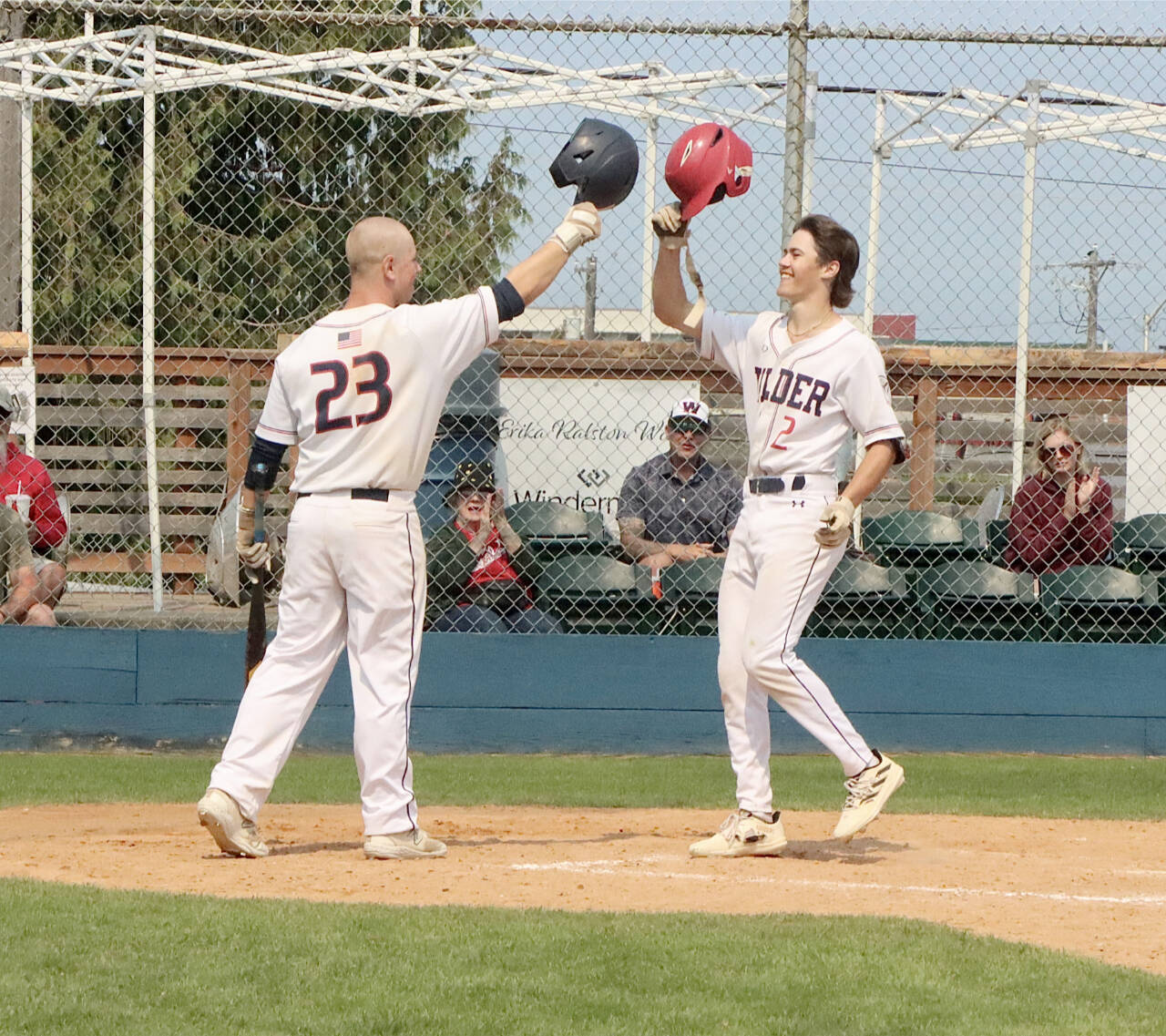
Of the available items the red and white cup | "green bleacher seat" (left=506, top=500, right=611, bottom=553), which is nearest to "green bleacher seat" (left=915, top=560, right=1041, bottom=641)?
"green bleacher seat" (left=506, top=500, right=611, bottom=553)

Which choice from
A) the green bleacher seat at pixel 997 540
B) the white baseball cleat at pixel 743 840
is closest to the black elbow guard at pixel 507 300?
the white baseball cleat at pixel 743 840

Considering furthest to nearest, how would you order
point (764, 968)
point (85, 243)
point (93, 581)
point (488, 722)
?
point (85, 243)
point (93, 581)
point (488, 722)
point (764, 968)

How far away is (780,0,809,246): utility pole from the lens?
24.7ft

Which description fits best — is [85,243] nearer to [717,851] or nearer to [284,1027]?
[717,851]

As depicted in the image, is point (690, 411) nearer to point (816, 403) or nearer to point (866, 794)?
point (816, 403)

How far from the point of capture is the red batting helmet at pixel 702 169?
5.81 metres

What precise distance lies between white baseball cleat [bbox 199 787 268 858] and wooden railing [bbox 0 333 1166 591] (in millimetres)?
3880

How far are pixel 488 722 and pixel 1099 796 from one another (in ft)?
9.04

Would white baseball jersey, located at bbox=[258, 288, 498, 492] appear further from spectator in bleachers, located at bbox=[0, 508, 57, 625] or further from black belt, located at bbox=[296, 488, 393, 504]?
spectator in bleachers, located at bbox=[0, 508, 57, 625]

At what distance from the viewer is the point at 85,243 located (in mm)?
12883

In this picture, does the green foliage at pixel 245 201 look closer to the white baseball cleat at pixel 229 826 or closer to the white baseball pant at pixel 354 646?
the white baseball pant at pixel 354 646

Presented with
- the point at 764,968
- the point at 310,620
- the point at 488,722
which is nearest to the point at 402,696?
the point at 310,620

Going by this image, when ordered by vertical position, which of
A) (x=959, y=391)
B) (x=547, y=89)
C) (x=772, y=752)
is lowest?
(x=772, y=752)

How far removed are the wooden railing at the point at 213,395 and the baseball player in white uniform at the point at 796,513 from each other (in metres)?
3.92
